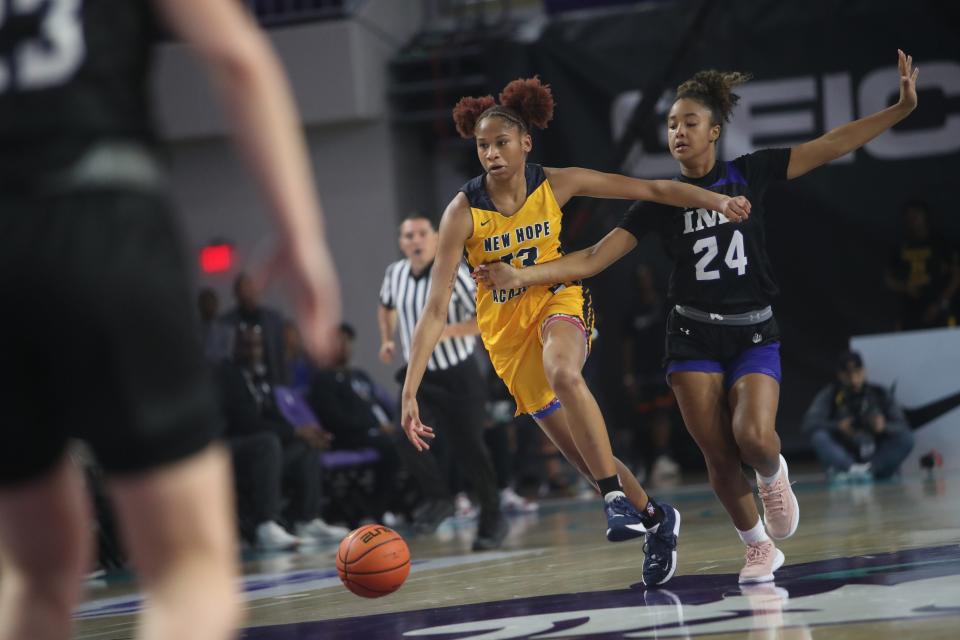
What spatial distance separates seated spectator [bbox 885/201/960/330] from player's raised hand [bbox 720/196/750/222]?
685 cm

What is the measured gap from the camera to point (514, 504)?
34.0 ft

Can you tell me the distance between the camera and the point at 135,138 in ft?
5.63

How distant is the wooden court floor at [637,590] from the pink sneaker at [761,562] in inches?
2.4

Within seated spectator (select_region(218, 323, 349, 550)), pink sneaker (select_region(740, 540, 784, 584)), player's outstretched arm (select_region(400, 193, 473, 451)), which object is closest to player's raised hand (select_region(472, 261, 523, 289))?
player's outstretched arm (select_region(400, 193, 473, 451))

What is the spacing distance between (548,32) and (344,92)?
202 centimetres

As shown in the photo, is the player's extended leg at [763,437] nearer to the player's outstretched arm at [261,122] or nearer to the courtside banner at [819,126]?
the player's outstretched arm at [261,122]

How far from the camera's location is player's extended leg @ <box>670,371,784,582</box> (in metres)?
4.76

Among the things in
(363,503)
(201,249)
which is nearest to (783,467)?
(363,503)

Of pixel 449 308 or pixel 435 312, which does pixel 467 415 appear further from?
pixel 435 312

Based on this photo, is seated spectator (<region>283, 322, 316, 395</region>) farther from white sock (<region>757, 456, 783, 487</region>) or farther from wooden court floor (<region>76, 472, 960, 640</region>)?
white sock (<region>757, 456, 783, 487</region>)

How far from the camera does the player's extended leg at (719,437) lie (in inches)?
187

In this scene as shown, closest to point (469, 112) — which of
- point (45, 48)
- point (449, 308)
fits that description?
point (449, 308)

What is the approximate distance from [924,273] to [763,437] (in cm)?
697

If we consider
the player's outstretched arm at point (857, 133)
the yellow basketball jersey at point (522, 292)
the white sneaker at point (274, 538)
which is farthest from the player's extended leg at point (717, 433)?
the white sneaker at point (274, 538)
